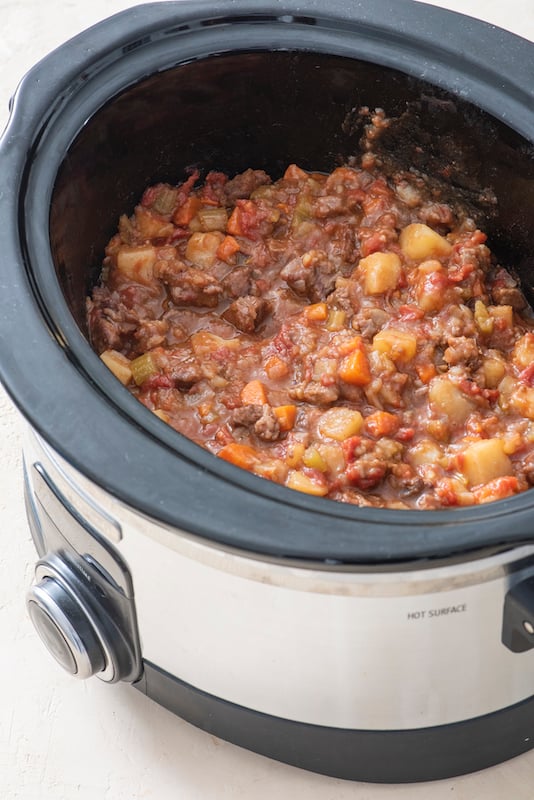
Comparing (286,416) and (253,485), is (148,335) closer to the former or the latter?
(286,416)

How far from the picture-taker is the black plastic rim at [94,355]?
149 cm

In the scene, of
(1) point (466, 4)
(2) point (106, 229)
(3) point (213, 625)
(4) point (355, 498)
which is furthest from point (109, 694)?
(1) point (466, 4)

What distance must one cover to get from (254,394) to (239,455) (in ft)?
0.59

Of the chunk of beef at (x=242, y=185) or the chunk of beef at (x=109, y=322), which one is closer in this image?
the chunk of beef at (x=109, y=322)

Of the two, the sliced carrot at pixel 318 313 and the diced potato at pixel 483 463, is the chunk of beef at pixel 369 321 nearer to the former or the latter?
the sliced carrot at pixel 318 313

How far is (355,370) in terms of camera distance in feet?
6.84

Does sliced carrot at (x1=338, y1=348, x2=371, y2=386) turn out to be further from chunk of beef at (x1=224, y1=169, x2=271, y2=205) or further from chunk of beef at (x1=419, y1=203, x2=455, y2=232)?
chunk of beef at (x1=224, y1=169, x2=271, y2=205)

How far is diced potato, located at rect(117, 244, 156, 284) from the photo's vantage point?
2312mm

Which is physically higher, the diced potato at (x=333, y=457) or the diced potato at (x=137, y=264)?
the diced potato at (x=137, y=264)

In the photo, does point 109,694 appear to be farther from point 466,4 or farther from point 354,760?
point 466,4

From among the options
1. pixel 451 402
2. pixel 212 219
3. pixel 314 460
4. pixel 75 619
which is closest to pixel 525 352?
pixel 451 402

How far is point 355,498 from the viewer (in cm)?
191

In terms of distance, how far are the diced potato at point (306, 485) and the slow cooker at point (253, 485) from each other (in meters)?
0.28

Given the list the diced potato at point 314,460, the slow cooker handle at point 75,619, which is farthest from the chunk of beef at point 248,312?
the slow cooker handle at point 75,619
